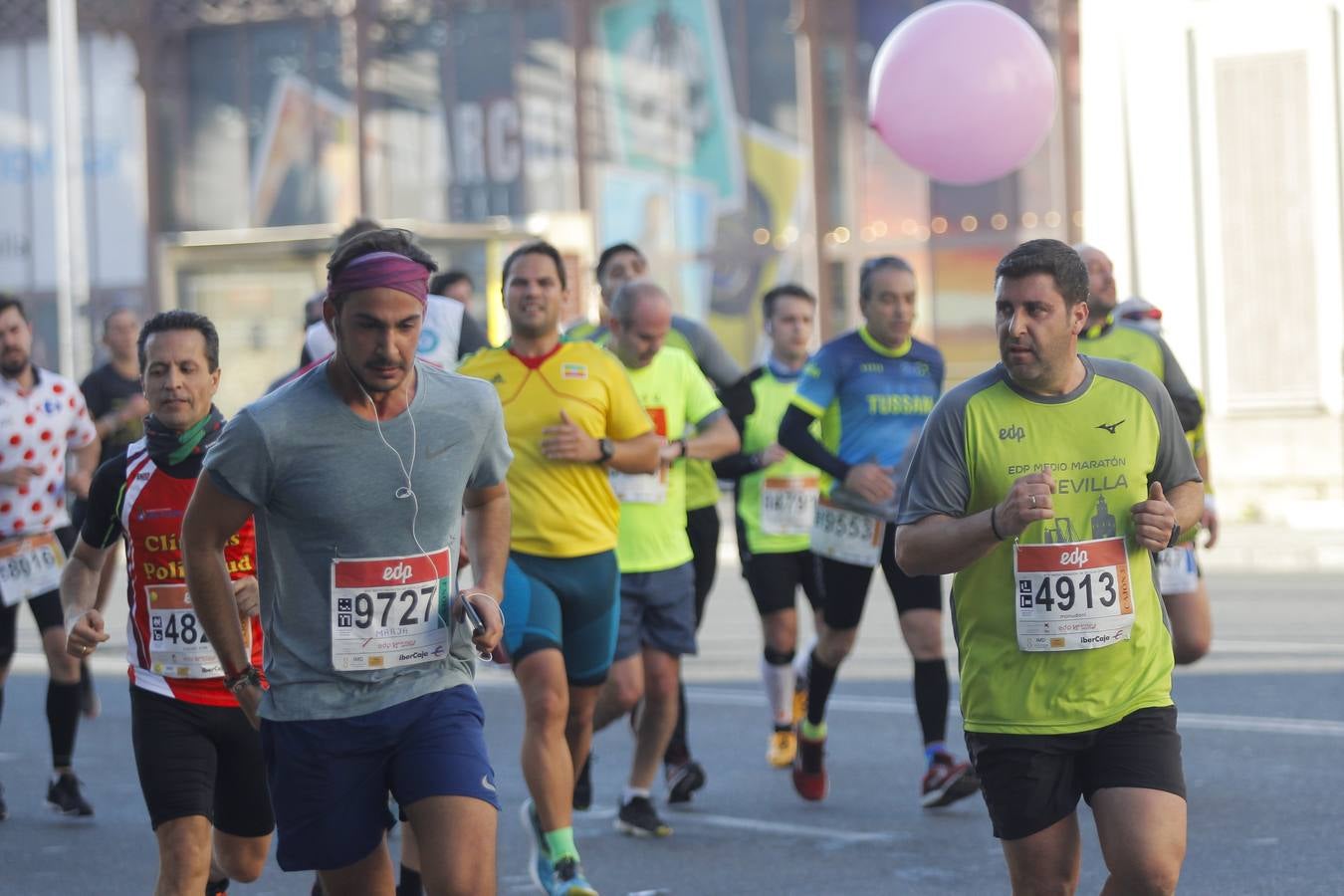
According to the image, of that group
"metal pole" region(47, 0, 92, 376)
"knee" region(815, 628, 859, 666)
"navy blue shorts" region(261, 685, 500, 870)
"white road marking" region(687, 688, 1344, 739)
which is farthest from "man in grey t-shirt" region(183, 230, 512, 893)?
"metal pole" region(47, 0, 92, 376)

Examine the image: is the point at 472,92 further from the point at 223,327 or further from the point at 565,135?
the point at 223,327

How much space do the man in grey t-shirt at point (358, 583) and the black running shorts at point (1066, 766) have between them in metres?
1.15

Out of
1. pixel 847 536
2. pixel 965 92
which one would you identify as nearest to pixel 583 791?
pixel 847 536

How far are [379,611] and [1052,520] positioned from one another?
153 cm

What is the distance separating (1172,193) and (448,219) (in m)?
11.2

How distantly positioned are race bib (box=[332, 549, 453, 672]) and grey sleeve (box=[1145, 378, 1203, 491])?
67.8 inches

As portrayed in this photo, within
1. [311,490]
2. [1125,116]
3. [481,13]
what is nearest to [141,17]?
[481,13]

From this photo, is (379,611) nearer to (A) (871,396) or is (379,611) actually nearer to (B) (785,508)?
(A) (871,396)

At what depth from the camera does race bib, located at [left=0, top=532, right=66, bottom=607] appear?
28.6 feet

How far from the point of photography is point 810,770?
27.2ft

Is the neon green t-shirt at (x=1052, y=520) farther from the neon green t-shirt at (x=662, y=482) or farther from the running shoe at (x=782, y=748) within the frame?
the running shoe at (x=782, y=748)

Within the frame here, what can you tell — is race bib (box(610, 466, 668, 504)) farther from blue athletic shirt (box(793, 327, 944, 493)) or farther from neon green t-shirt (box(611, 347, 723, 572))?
blue athletic shirt (box(793, 327, 944, 493))

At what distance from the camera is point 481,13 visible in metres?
29.9

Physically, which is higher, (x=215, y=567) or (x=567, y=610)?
(x=215, y=567)
